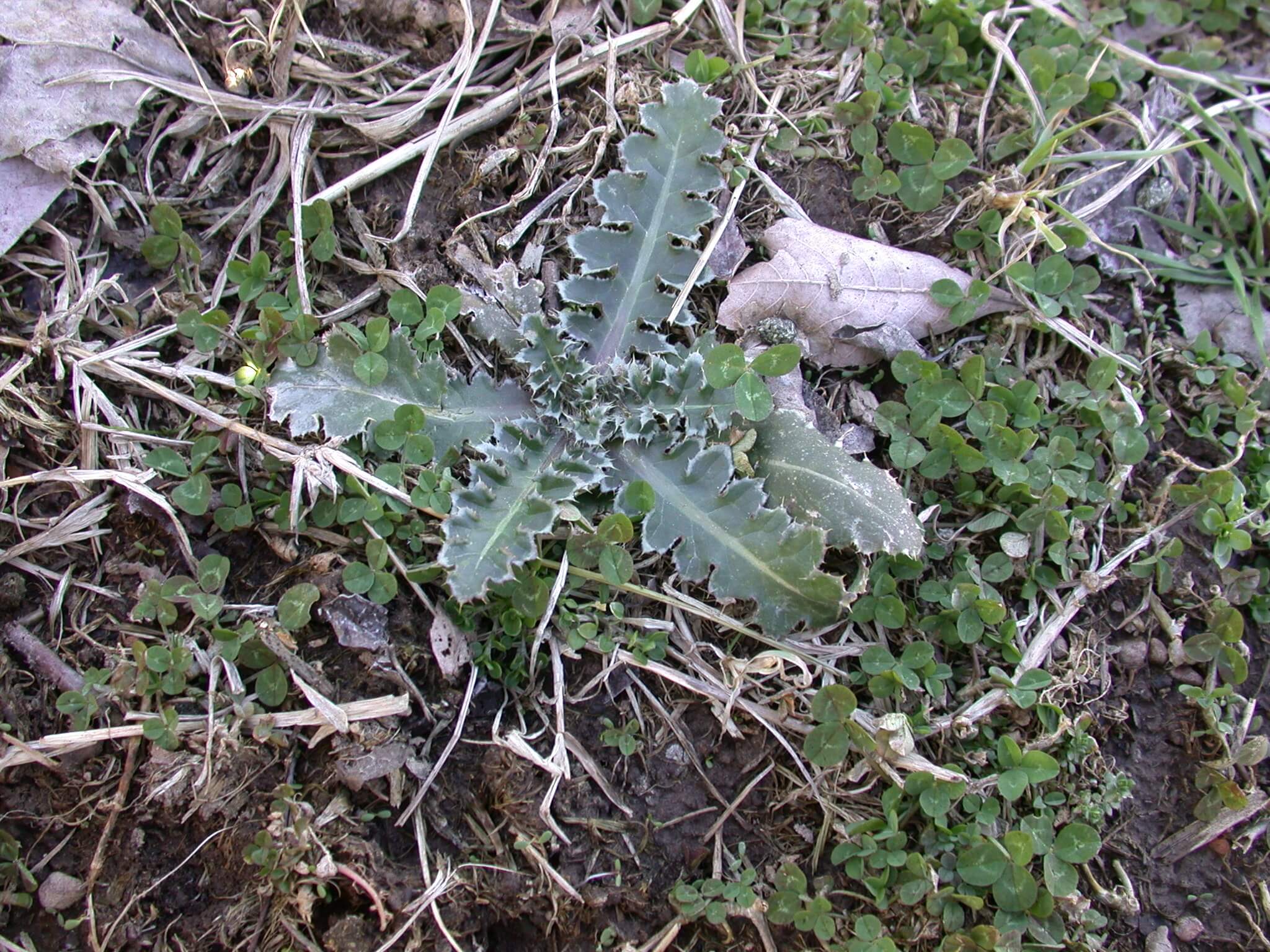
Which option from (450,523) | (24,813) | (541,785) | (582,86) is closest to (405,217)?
(582,86)

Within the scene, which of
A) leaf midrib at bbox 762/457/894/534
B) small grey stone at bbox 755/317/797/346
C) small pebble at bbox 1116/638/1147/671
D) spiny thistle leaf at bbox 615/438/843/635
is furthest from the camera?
small grey stone at bbox 755/317/797/346

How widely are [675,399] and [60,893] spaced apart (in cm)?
210

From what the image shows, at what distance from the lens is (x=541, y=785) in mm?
2342

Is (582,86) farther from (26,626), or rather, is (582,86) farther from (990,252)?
(26,626)

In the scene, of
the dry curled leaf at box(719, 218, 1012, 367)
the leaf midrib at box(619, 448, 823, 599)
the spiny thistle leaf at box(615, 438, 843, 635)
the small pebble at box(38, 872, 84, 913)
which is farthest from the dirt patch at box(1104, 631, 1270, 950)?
the small pebble at box(38, 872, 84, 913)

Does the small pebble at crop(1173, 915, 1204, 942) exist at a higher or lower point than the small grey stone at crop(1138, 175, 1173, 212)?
A: lower

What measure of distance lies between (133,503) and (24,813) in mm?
850

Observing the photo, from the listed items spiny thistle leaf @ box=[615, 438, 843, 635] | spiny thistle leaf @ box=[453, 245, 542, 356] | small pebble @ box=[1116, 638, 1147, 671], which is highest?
spiny thistle leaf @ box=[453, 245, 542, 356]

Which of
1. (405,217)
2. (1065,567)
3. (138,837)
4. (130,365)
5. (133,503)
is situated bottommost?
(138,837)

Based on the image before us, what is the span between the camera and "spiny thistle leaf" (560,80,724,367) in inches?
111

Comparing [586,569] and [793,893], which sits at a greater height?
[586,569]

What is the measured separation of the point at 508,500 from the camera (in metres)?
2.49

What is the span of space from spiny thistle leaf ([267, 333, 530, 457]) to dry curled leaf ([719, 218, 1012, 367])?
0.86 metres

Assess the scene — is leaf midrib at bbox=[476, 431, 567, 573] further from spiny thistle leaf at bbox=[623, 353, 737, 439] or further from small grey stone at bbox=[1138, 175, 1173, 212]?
small grey stone at bbox=[1138, 175, 1173, 212]
